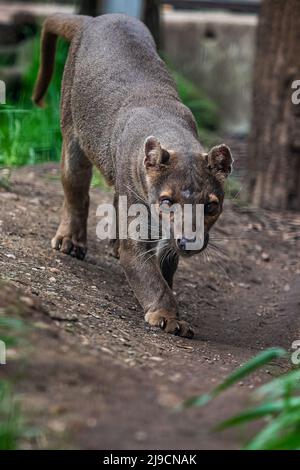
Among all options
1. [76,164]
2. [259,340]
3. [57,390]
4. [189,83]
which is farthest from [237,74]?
[57,390]

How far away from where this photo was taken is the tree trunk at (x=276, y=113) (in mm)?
7531

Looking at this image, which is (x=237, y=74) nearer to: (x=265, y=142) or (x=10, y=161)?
(x=265, y=142)

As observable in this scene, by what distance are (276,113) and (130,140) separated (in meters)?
2.80

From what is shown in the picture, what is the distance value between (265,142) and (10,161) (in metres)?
1.99

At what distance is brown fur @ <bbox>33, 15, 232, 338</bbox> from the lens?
4664 millimetres

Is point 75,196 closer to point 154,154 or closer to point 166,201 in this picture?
point 154,154

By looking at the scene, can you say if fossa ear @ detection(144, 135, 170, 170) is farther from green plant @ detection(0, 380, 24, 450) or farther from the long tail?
green plant @ detection(0, 380, 24, 450)

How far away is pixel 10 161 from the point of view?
7.48m

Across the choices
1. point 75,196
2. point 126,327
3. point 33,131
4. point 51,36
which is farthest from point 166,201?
point 33,131

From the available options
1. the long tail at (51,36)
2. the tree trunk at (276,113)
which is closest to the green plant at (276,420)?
the long tail at (51,36)

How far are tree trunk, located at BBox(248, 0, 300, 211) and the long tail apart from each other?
1.92 meters

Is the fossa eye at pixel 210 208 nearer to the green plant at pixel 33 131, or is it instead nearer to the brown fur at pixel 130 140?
the brown fur at pixel 130 140

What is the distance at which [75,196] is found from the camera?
591 centimetres

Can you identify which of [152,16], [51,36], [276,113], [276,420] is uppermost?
[51,36]
